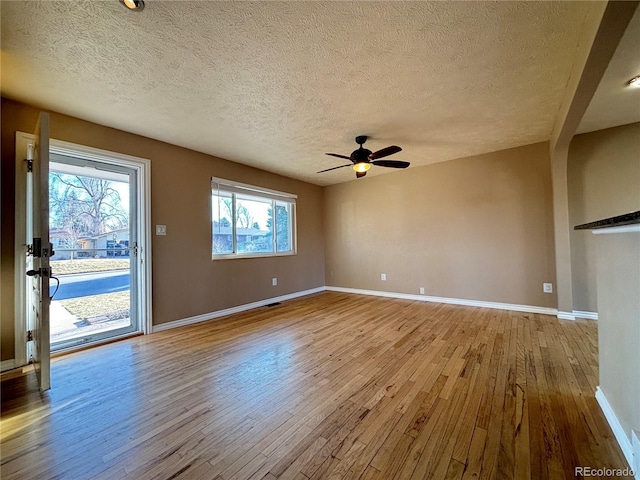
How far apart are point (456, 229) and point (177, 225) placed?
14.3ft

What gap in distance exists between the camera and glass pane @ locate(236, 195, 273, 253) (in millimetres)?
4375

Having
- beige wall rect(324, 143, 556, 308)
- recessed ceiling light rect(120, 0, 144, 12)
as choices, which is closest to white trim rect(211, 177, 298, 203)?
beige wall rect(324, 143, 556, 308)

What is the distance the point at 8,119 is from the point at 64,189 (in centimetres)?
68

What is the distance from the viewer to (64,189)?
2678mm

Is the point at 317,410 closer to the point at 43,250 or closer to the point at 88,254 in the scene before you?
the point at 43,250

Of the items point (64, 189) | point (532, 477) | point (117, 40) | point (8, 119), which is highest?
point (117, 40)

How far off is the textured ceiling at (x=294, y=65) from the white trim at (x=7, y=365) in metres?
2.37

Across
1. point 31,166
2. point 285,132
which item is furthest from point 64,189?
point 285,132

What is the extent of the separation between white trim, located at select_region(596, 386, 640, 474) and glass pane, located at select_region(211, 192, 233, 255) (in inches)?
166

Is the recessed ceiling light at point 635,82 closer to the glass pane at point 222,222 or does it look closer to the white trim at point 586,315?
the white trim at point 586,315

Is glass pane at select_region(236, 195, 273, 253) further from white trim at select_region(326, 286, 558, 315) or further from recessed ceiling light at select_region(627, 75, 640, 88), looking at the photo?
recessed ceiling light at select_region(627, 75, 640, 88)

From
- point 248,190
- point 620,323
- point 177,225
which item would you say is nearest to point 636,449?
point 620,323

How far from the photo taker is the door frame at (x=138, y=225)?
2.34 metres

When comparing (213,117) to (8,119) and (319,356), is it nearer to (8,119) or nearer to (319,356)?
(8,119)
